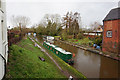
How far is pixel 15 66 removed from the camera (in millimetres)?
4508

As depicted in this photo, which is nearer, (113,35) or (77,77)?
(77,77)

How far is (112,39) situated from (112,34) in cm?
77

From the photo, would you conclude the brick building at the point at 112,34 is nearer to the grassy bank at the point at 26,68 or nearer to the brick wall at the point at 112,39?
the brick wall at the point at 112,39

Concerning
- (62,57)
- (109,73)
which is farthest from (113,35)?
(62,57)

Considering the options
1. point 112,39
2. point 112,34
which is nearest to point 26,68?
point 112,39

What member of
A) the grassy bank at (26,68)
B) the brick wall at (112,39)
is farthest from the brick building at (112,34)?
the grassy bank at (26,68)

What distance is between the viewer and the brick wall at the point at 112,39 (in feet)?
41.2

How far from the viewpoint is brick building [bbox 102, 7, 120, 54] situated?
12.5 metres

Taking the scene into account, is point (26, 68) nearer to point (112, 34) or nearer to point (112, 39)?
point (112, 39)

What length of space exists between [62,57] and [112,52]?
8.38 meters

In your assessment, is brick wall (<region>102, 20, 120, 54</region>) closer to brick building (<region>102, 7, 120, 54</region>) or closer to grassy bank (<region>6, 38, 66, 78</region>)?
brick building (<region>102, 7, 120, 54</region>)

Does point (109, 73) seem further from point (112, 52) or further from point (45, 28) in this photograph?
point (45, 28)

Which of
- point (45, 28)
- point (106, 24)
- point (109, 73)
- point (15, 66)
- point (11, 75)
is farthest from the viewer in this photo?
point (45, 28)

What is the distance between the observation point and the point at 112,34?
1330cm
